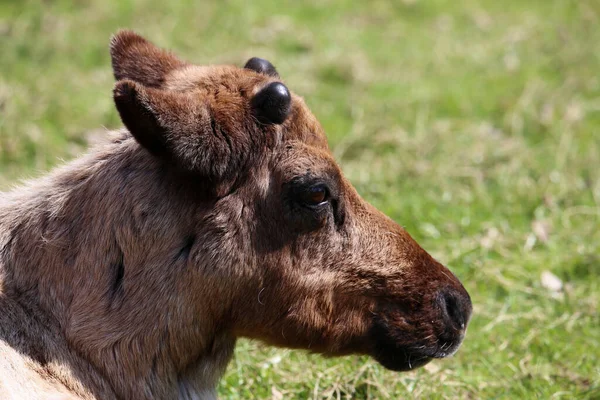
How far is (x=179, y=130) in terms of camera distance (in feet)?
12.7

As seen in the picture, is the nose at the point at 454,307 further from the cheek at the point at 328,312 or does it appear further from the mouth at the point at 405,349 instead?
the cheek at the point at 328,312

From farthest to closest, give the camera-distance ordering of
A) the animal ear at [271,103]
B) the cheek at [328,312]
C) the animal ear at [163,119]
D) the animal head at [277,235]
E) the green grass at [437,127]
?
the green grass at [437,127] → the cheek at [328,312] → the animal ear at [271,103] → the animal head at [277,235] → the animal ear at [163,119]

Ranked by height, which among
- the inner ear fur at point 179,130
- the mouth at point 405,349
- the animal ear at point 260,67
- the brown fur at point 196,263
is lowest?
the mouth at point 405,349

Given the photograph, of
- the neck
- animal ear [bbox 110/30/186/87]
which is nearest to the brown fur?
the neck

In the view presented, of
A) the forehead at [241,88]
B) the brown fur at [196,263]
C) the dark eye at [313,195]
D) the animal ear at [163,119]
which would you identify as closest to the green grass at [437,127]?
the brown fur at [196,263]

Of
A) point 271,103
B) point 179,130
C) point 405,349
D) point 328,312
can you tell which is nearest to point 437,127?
point 405,349

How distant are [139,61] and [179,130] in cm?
113

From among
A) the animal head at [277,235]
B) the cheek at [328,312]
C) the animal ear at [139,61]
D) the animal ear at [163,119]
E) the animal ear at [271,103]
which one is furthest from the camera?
the animal ear at [139,61]

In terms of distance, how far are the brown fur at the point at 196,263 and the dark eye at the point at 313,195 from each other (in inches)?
1.2

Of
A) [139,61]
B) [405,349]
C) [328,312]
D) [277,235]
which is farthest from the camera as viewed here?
[139,61]

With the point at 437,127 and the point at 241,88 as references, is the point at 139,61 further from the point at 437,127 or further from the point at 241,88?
the point at 437,127

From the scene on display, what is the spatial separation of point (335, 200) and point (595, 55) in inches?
339

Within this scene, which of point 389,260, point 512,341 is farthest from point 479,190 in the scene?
point 389,260

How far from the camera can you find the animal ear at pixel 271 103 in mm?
4246
